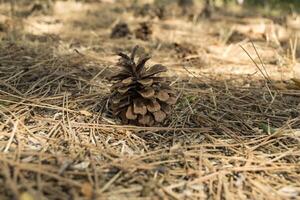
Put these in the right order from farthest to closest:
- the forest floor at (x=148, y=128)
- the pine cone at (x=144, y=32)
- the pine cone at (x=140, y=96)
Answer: the pine cone at (x=144, y=32), the pine cone at (x=140, y=96), the forest floor at (x=148, y=128)

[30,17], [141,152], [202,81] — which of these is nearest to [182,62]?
[202,81]

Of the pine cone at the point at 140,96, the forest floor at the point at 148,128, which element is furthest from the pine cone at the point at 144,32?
the pine cone at the point at 140,96

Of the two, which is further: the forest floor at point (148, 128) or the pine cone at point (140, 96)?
the pine cone at point (140, 96)

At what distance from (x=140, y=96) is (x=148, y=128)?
0.46 ft

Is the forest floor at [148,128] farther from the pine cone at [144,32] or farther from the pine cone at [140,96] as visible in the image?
the pine cone at [144,32]

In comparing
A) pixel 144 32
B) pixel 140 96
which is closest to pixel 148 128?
pixel 140 96

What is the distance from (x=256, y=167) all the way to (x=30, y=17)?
Result: 2573 mm

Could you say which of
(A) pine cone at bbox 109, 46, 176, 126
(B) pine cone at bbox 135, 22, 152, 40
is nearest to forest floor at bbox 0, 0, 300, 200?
(A) pine cone at bbox 109, 46, 176, 126

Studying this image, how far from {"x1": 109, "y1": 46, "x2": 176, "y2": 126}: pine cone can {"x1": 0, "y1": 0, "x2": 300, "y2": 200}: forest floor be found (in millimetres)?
48

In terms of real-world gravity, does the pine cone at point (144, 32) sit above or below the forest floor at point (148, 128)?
above

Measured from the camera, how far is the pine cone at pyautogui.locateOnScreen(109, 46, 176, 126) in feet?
5.55

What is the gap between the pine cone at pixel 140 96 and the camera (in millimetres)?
1690

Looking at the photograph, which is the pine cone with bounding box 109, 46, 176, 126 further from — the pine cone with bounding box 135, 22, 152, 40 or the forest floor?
the pine cone with bounding box 135, 22, 152, 40

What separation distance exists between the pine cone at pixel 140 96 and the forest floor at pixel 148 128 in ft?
0.16
